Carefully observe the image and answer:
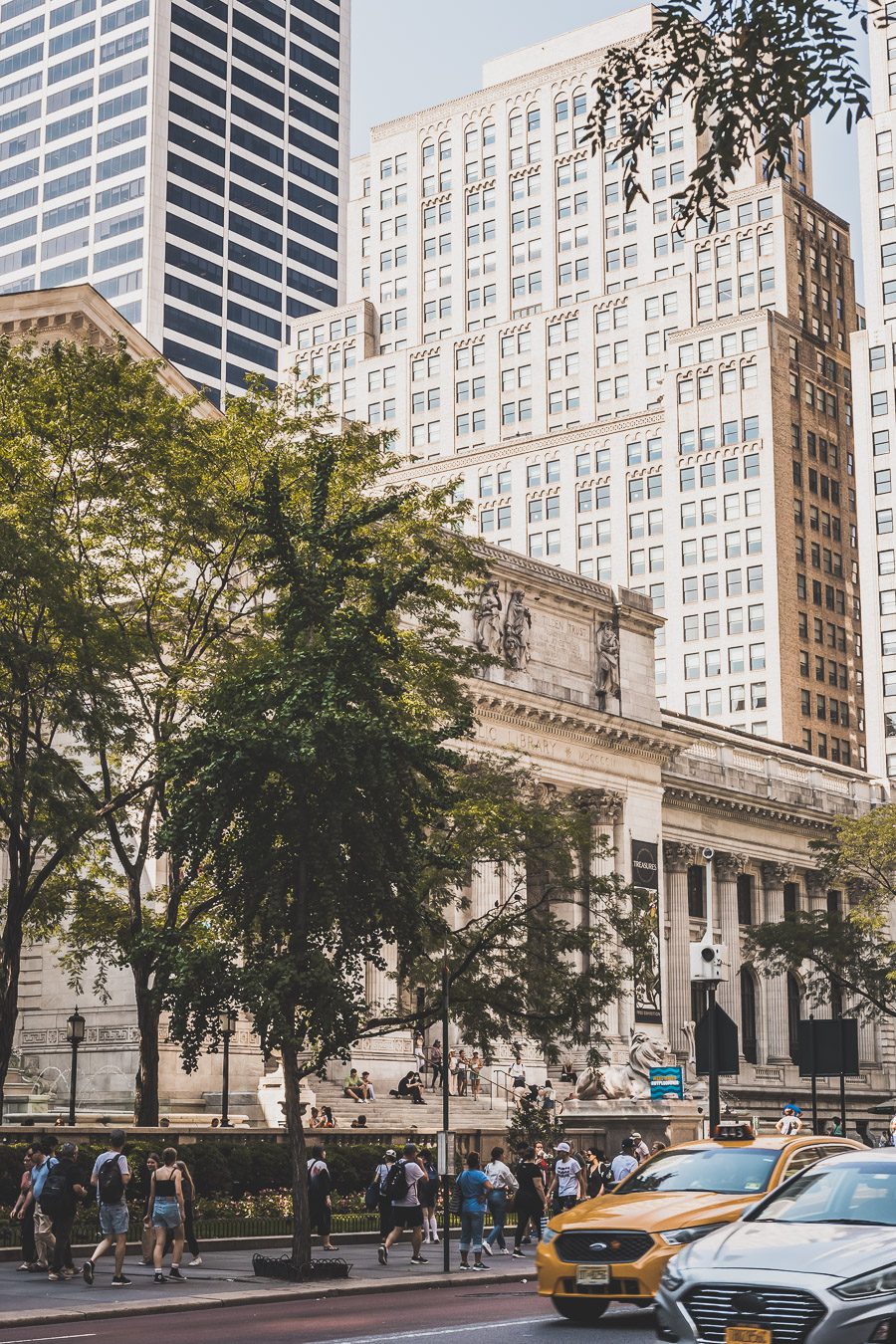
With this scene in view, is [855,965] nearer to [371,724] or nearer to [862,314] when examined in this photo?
[371,724]

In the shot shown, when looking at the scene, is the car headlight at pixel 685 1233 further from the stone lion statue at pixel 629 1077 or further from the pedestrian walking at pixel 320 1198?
the stone lion statue at pixel 629 1077

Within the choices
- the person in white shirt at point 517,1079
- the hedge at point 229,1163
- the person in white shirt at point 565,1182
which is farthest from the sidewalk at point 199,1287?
the person in white shirt at point 517,1079

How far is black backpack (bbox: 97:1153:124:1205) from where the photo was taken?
25547 millimetres

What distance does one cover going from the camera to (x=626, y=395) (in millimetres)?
127312

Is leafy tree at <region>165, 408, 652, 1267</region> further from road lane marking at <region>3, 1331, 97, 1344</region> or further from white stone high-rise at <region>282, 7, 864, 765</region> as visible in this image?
white stone high-rise at <region>282, 7, 864, 765</region>

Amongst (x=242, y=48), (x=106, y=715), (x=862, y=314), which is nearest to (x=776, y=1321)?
(x=106, y=715)

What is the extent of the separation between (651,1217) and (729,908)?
6562 centimetres

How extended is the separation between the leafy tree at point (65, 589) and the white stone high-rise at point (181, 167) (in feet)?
300

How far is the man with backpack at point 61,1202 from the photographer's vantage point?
2516 cm

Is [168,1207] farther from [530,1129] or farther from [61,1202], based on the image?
[530,1129]

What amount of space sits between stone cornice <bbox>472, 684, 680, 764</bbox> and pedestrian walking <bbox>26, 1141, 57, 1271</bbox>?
35630 millimetres

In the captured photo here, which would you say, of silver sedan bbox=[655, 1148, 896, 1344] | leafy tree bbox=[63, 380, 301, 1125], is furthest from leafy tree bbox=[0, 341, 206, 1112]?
silver sedan bbox=[655, 1148, 896, 1344]

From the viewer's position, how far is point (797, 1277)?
12625 mm

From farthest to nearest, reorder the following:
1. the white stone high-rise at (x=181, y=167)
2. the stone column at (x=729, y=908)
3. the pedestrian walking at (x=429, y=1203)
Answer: the white stone high-rise at (x=181, y=167)
the stone column at (x=729, y=908)
the pedestrian walking at (x=429, y=1203)
